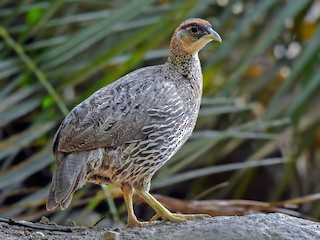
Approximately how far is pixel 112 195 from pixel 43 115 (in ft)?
3.30

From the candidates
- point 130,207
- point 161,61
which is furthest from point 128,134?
point 161,61

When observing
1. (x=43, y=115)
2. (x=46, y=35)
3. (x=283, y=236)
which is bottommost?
(x=283, y=236)

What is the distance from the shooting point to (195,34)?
5.38 metres

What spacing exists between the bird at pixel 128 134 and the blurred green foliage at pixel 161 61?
114cm

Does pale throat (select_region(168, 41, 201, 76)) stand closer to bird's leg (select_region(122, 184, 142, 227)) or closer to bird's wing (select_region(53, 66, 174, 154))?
bird's wing (select_region(53, 66, 174, 154))

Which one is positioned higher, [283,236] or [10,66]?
[10,66]

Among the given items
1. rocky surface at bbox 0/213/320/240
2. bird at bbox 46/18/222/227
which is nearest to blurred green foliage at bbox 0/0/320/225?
bird at bbox 46/18/222/227

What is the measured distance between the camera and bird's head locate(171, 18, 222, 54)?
535cm

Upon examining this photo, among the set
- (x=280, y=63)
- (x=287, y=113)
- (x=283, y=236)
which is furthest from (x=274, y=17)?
(x=283, y=236)

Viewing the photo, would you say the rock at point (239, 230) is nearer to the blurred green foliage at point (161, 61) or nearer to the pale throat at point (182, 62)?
the pale throat at point (182, 62)

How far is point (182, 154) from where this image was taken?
7.16 metres

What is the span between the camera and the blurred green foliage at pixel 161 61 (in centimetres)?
698

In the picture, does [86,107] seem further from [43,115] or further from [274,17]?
[274,17]

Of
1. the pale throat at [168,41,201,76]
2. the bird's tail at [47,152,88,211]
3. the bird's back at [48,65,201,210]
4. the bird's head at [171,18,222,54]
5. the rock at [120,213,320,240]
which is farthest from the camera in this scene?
the pale throat at [168,41,201,76]
